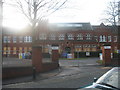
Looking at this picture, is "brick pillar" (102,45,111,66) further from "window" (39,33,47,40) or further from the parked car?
"window" (39,33,47,40)

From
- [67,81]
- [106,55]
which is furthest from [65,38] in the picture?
[67,81]

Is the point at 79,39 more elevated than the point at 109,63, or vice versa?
the point at 79,39

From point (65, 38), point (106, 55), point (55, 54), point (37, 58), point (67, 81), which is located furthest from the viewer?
point (65, 38)

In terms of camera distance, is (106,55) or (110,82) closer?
(110,82)

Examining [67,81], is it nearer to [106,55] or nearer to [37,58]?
[37,58]

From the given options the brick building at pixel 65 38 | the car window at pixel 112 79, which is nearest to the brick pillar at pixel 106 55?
the car window at pixel 112 79

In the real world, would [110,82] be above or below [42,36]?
below

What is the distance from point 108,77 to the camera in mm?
4242

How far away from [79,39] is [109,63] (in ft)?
106

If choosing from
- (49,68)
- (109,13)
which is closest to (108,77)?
(49,68)

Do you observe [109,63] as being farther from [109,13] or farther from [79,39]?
[79,39]

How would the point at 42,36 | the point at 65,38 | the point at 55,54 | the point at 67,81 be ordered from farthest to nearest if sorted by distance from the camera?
the point at 42,36 < the point at 65,38 < the point at 55,54 < the point at 67,81

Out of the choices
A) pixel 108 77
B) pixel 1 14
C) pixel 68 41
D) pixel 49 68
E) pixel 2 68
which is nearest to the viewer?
pixel 108 77

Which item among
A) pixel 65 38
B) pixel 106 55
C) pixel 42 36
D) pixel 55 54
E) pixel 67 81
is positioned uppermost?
pixel 42 36
